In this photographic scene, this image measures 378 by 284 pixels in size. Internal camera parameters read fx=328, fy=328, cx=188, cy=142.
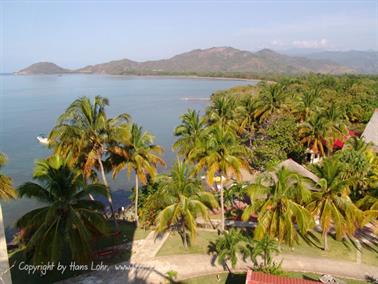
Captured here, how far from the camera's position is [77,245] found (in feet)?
46.4

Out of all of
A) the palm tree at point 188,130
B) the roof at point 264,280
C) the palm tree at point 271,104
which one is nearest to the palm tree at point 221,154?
the palm tree at point 188,130

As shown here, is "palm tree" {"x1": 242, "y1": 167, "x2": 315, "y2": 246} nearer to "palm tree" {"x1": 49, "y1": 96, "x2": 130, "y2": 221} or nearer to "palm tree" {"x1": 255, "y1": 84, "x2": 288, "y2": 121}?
"palm tree" {"x1": 49, "y1": 96, "x2": 130, "y2": 221}

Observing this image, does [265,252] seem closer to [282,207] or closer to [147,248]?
[282,207]

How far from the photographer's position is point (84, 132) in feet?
56.5

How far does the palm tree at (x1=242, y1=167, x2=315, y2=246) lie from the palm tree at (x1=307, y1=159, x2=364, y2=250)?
0.93 m

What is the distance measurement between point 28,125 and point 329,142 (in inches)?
2388

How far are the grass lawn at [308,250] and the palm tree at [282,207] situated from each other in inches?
92.6

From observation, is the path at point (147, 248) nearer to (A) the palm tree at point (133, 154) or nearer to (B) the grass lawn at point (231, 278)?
(B) the grass lawn at point (231, 278)

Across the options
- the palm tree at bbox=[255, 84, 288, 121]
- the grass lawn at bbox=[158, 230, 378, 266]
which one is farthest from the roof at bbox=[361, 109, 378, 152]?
the grass lawn at bbox=[158, 230, 378, 266]

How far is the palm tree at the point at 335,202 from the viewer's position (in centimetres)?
1614

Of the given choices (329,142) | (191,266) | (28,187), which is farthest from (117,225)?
(329,142)

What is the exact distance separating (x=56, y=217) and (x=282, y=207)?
34.1 ft

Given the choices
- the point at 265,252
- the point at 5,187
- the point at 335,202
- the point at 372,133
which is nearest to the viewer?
the point at 265,252

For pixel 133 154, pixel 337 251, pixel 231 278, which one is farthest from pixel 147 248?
pixel 337 251
